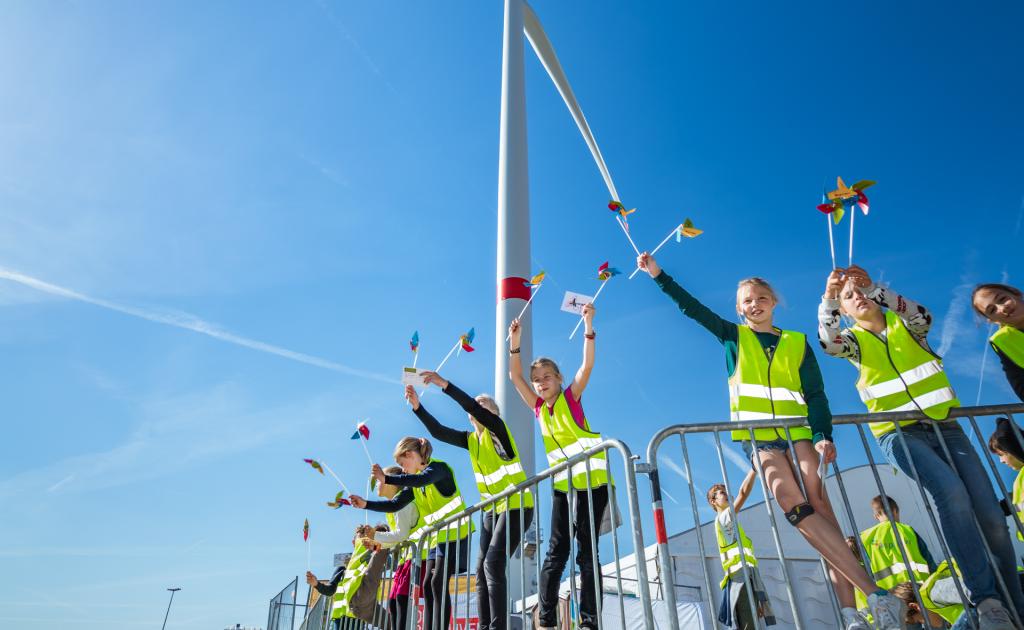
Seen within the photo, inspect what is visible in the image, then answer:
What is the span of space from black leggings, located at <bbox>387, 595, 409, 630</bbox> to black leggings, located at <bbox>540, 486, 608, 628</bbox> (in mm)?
1828

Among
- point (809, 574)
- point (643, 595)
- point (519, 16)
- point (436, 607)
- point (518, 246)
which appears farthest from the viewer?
point (519, 16)

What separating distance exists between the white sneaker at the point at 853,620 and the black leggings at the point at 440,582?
2715 millimetres

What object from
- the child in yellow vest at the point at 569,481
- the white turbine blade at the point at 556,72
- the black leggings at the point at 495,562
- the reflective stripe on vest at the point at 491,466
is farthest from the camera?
the white turbine blade at the point at 556,72

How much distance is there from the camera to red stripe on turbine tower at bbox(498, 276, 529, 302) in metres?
11.3

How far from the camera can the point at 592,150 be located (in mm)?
16641

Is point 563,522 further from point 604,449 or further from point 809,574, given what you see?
point 809,574

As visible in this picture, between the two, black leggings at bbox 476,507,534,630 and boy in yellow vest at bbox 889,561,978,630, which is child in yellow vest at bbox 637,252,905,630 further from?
black leggings at bbox 476,507,534,630

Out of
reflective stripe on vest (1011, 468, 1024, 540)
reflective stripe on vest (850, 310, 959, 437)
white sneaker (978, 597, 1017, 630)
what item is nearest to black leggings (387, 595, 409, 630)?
reflective stripe on vest (850, 310, 959, 437)

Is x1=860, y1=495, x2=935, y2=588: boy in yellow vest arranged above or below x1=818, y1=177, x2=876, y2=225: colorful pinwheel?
below

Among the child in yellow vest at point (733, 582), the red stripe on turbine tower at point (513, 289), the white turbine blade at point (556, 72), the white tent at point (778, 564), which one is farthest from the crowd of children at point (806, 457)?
the white turbine blade at point (556, 72)

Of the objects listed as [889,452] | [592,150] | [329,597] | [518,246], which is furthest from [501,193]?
[889,452]

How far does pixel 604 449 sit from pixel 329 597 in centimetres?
538

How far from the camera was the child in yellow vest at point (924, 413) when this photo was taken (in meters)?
3.54

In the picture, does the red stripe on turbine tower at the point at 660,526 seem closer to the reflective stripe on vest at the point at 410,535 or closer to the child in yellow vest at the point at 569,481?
the child in yellow vest at the point at 569,481
